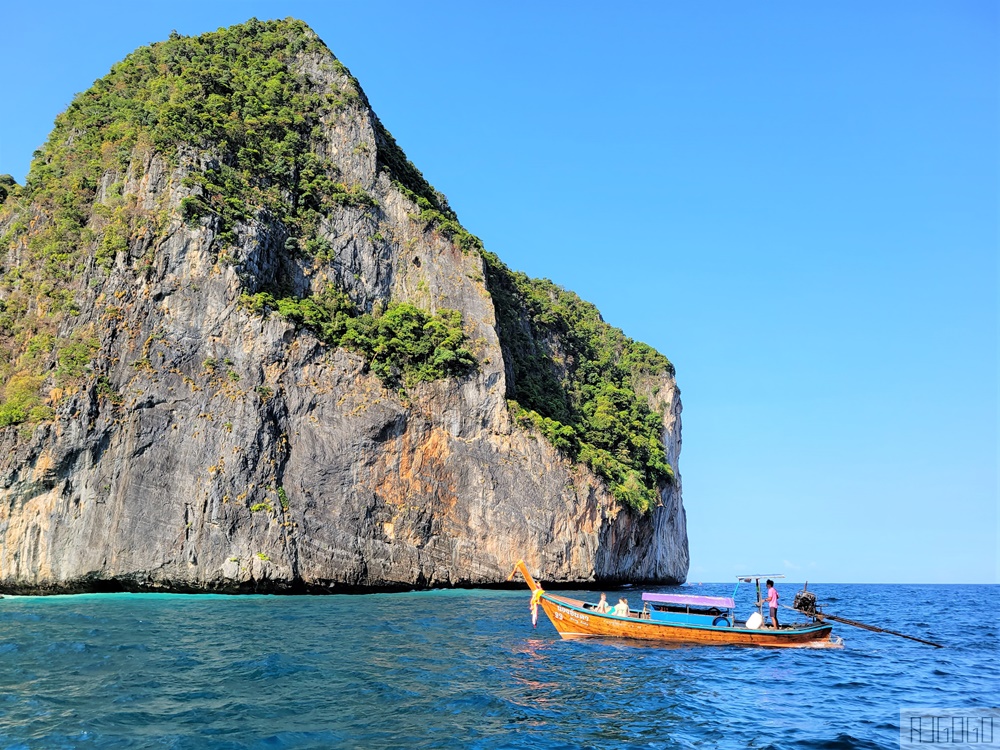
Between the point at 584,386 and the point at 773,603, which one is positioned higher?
the point at 584,386

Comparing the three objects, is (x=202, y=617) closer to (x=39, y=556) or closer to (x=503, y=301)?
(x=39, y=556)

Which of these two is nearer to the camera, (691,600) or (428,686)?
(428,686)

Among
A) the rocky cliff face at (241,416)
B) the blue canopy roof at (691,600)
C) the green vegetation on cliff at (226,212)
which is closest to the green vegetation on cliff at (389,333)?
the green vegetation on cliff at (226,212)

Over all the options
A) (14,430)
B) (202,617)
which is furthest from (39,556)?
(202,617)

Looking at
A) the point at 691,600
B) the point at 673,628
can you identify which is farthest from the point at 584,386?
the point at 673,628

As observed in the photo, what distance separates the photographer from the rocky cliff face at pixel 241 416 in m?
39.8

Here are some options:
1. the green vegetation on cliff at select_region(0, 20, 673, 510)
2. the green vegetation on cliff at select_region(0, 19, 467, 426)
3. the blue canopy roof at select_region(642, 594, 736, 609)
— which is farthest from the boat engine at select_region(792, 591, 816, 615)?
the green vegetation on cliff at select_region(0, 19, 467, 426)

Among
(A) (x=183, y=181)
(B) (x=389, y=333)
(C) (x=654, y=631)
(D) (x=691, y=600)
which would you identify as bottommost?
(C) (x=654, y=631)

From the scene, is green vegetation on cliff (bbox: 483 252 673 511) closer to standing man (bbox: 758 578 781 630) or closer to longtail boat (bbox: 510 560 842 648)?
standing man (bbox: 758 578 781 630)

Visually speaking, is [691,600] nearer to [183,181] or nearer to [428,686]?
[428,686]

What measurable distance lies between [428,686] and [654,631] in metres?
10.7

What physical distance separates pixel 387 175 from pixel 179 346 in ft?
76.1

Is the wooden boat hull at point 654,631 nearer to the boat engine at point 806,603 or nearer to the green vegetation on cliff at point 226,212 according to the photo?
the boat engine at point 806,603

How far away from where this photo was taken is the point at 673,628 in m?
24.4
